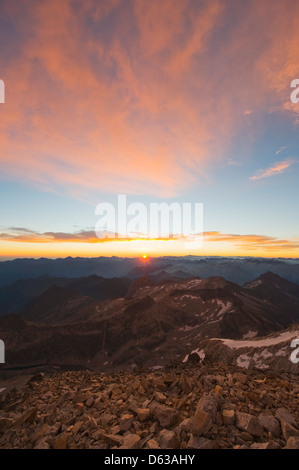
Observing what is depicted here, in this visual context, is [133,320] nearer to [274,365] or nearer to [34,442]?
[274,365]

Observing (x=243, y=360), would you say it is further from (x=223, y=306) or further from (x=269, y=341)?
(x=223, y=306)

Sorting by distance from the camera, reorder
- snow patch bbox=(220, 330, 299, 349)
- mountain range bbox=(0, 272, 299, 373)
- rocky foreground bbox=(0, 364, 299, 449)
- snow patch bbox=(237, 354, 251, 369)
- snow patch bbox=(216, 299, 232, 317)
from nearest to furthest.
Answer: rocky foreground bbox=(0, 364, 299, 449) < snow patch bbox=(237, 354, 251, 369) < snow patch bbox=(220, 330, 299, 349) < mountain range bbox=(0, 272, 299, 373) < snow patch bbox=(216, 299, 232, 317)

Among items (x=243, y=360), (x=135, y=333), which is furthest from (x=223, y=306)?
(x=243, y=360)

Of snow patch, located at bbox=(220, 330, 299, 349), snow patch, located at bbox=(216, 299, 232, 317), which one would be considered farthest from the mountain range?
snow patch, located at bbox=(220, 330, 299, 349)

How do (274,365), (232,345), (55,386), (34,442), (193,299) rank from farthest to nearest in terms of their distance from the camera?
1. (193,299)
2. (232,345)
3. (274,365)
4. (55,386)
5. (34,442)

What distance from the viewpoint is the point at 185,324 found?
14150cm

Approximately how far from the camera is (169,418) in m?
7.38

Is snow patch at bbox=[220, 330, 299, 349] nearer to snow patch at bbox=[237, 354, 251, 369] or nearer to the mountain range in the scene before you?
snow patch at bbox=[237, 354, 251, 369]

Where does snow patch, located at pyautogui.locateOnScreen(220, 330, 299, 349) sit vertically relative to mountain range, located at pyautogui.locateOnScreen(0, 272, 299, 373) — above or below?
above

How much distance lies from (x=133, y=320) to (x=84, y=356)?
36670 mm

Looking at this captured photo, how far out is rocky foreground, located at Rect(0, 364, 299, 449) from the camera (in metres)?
6.38

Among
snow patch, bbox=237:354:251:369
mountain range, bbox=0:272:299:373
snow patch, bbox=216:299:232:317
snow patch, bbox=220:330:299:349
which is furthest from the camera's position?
snow patch, bbox=216:299:232:317

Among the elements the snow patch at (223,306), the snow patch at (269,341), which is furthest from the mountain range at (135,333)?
the snow patch at (269,341)
